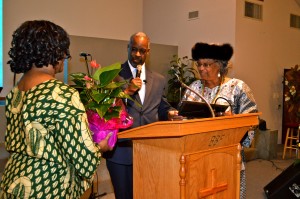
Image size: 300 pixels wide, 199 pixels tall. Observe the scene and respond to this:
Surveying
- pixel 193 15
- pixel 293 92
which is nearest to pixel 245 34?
pixel 193 15

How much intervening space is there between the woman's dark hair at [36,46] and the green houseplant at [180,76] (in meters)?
5.13

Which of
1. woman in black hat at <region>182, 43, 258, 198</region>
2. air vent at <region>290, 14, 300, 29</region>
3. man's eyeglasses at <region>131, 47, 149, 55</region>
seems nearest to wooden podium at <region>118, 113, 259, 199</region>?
woman in black hat at <region>182, 43, 258, 198</region>

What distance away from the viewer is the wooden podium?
1.56 meters

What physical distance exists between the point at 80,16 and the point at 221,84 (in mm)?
5111

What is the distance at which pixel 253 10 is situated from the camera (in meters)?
6.74

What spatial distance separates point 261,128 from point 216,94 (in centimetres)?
438

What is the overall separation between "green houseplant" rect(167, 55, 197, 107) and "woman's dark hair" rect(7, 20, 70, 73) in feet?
16.8

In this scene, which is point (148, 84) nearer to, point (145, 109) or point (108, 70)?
point (145, 109)

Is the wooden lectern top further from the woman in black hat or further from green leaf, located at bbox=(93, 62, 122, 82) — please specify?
the woman in black hat

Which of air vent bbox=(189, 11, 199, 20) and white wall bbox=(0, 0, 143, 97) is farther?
air vent bbox=(189, 11, 199, 20)

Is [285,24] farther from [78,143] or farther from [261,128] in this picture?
[78,143]

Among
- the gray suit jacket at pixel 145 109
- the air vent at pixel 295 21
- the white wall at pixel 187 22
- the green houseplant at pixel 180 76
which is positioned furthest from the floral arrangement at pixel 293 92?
the gray suit jacket at pixel 145 109

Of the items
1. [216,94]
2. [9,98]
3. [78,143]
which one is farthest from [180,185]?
[216,94]

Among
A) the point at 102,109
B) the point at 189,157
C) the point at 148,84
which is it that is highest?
the point at 148,84
